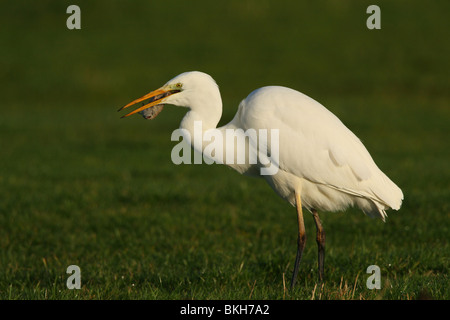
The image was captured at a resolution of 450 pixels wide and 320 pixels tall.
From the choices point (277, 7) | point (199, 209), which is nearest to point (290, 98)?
point (199, 209)

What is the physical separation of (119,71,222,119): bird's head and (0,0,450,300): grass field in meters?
1.41

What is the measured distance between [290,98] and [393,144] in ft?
33.9

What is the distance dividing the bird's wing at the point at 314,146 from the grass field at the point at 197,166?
2.52ft

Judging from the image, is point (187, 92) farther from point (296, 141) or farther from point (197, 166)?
point (197, 166)

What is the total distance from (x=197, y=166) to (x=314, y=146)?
7.48 meters

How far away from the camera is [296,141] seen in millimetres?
5516

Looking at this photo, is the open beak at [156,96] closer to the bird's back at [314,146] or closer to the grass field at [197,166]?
the bird's back at [314,146]

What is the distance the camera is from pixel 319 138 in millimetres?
5559

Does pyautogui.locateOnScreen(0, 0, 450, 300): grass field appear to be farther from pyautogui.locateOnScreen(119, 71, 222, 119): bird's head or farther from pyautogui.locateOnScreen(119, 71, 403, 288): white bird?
pyautogui.locateOnScreen(119, 71, 222, 119): bird's head

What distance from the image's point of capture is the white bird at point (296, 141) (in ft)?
17.5

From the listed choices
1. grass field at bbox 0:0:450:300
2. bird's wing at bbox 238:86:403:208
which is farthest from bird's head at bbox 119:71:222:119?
grass field at bbox 0:0:450:300

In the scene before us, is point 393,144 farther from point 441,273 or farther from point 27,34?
point 27,34

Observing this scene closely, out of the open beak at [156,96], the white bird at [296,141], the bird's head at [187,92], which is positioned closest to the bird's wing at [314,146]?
the white bird at [296,141]

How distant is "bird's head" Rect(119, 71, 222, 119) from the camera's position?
17.3ft
